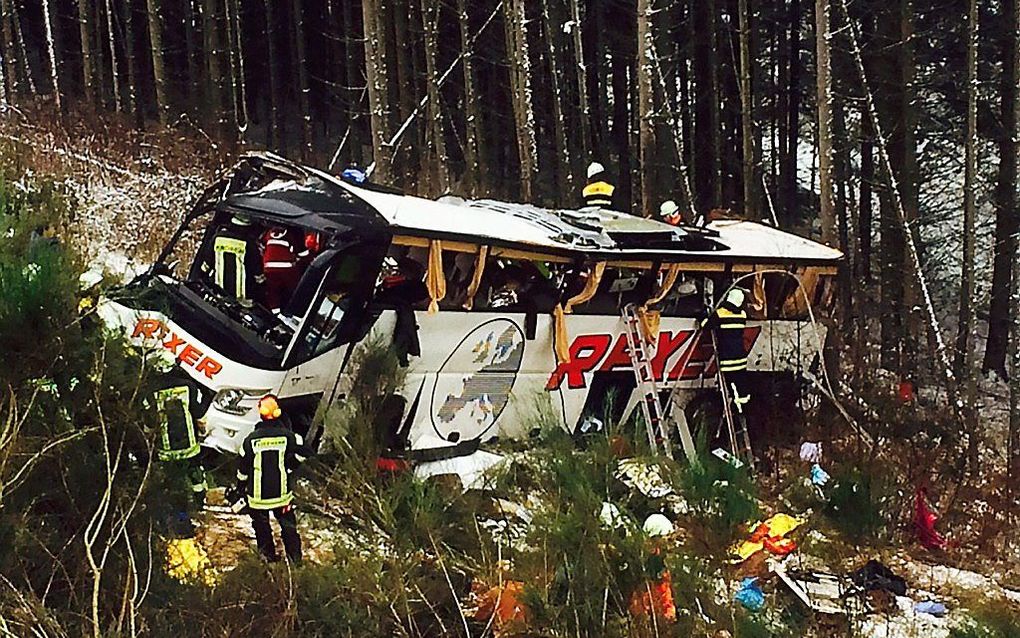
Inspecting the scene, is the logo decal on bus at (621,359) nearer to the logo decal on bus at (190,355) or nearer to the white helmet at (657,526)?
the logo decal on bus at (190,355)

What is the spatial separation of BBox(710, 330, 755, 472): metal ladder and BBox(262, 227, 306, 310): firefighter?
12.3 ft

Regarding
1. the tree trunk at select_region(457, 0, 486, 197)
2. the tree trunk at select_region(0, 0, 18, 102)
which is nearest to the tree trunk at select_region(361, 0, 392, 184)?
the tree trunk at select_region(457, 0, 486, 197)

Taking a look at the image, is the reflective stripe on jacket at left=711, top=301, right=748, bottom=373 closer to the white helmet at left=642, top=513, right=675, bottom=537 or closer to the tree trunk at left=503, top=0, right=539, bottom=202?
the white helmet at left=642, top=513, right=675, bottom=537

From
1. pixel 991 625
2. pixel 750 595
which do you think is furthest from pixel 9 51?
pixel 991 625

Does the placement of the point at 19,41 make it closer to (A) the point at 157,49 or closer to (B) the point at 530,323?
(A) the point at 157,49

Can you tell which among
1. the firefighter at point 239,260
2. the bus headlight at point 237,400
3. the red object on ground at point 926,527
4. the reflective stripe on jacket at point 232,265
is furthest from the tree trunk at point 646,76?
the bus headlight at point 237,400

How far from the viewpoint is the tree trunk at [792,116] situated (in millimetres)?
20078

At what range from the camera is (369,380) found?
6.14m

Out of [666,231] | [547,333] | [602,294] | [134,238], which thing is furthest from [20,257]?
[134,238]

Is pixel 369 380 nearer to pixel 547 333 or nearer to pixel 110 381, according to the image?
pixel 547 333

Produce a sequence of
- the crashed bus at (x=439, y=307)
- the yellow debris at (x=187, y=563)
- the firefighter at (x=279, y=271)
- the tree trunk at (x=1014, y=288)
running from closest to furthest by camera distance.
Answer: the yellow debris at (x=187, y=563), the crashed bus at (x=439, y=307), the firefighter at (x=279, y=271), the tree trunk at (x=1014, y=288)

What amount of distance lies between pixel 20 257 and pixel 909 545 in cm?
559

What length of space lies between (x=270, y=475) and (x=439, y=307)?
2220mm

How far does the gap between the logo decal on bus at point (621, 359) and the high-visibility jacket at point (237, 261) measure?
8.03ft
